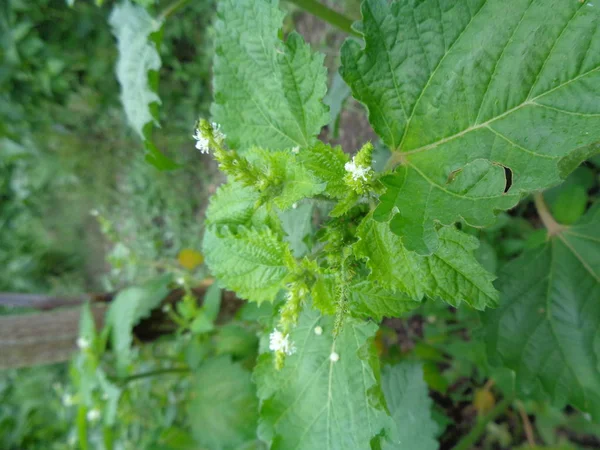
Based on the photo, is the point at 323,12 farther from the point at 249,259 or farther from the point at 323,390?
the point at 323,390

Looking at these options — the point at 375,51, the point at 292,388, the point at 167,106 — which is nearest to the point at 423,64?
the point at 375,51

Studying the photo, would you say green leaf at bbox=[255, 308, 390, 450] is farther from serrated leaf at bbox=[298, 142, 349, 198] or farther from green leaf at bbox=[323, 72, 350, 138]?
green leaf at bbox=[323, 72, 350, 138]

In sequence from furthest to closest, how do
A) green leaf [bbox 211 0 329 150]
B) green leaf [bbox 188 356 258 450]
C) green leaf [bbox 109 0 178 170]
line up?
green leaf [bbox 188 356 258 450]
green leaf [bbox 109 0 178 170]
green leaf [bbox 211 0 329 150]

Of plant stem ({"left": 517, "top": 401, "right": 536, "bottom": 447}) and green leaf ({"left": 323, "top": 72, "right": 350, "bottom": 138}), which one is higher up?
green leaf ({"left": 323, "top": 72, "right": 350, "bottom": 138})

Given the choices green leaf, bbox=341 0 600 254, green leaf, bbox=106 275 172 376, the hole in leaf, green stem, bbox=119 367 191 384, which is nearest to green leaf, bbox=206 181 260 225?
green leaf, bbox=341 0 600 254

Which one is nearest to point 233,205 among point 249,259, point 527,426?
point 249,259

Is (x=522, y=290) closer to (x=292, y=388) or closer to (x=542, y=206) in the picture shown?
(x=542, y=206)
